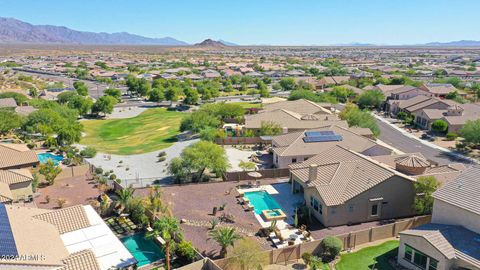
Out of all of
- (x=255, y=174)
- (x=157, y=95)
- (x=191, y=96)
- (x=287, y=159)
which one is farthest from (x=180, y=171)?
(x=157, y=95)

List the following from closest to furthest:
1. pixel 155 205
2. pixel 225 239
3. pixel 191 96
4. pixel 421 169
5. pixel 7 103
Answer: pixel 225 239, pixel 155 205, pixel 421 169, pixel 7 103, pixel 191 96

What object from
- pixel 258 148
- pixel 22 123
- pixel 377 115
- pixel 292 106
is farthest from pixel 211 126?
pixel 377 115

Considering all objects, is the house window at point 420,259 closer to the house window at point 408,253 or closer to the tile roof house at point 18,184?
the house window at point 408,253

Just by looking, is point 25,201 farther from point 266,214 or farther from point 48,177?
point 266,214

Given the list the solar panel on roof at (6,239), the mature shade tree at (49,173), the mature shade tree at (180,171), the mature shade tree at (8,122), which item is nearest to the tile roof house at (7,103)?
the mature shade tree at (8,122)

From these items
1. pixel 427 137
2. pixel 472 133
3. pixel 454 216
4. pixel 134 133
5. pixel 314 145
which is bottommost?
pixel 134 133

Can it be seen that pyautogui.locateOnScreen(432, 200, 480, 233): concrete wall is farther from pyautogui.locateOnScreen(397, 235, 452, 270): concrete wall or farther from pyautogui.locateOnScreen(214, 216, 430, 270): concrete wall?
pyautogui.locateOnScreen(214, 216, 430, 270): concrete wall

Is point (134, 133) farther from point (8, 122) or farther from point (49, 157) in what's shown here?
point (8, 122)
